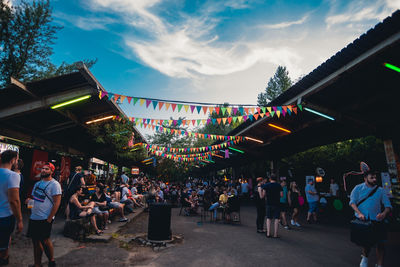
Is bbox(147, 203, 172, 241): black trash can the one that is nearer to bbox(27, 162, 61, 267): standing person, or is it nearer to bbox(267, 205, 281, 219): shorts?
bbox(27, 162, 61, 267): standing person

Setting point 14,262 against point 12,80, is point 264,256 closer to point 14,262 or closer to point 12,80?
point 14,262

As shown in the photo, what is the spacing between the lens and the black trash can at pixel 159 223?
193 inches

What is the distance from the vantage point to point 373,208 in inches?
132

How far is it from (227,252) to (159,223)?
5.56 ft

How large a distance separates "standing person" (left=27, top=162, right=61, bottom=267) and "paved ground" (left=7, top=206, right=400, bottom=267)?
27.1 inches

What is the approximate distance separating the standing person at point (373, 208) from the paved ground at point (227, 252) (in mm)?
768

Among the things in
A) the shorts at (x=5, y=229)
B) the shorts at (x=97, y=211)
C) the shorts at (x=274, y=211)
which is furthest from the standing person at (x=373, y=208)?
the shorts at (x=97, y=211)

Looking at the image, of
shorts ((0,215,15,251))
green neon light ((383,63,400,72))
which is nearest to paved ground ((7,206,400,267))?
shorts ((0,215,15,251))

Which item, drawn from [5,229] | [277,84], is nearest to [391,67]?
[5,229]

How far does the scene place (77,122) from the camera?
27.6ft

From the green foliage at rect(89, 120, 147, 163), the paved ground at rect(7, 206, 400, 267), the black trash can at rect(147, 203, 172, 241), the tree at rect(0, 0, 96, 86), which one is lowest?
the paved ground at rect(7, 206, 400, 267)

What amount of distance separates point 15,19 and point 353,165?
24598 mm

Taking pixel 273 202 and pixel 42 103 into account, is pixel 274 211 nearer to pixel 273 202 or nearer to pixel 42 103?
pixel 273 202

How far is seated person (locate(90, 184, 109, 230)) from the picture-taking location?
5.63 metres
